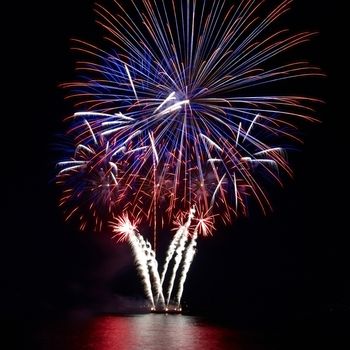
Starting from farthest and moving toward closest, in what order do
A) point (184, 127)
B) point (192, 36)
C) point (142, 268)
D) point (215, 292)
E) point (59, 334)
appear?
point (215, 292), point (142, 268), point (59, 334), point (184, 127), point (192, 36)

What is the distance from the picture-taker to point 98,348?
89.5ft

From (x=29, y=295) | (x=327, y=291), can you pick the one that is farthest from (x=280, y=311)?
(x=29, y=295)

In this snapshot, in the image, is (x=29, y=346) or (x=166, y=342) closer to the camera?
(x=29, y=346)

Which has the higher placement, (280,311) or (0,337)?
(280,311)

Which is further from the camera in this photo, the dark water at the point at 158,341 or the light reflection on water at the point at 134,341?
the dark water at the point at 158,341

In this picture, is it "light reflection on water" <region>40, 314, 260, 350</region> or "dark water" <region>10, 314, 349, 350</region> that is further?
"dark water" <region>10, 314, 349, 350</region>

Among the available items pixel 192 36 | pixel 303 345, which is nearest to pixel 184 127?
pixel 192 36

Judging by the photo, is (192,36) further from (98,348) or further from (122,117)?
(98,348)

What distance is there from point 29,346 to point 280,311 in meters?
56.0

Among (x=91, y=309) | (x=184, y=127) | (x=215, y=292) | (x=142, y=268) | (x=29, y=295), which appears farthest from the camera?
(x=215, y=292)

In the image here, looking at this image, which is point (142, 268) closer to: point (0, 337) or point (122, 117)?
point (0, 337)

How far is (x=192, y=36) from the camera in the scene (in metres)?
23.3

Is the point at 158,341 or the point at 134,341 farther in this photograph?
the point at 158,341

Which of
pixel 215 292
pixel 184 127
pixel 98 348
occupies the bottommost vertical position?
pixel 98 348
